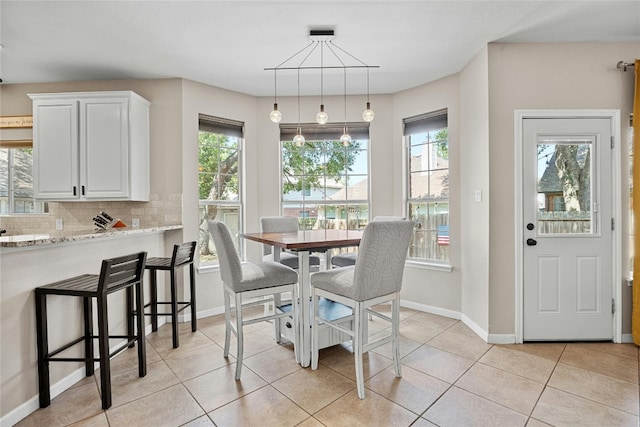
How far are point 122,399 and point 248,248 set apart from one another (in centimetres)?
216

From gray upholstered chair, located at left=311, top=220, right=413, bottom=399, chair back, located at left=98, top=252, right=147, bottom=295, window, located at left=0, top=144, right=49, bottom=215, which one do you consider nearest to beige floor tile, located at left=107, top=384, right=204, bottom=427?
chair back, located at left=98, top=252, right=147, bottom=295

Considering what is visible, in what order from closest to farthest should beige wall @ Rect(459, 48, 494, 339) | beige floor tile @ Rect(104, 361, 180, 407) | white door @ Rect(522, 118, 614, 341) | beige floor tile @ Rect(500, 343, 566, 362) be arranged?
beige floor tile @ Rect(104, 361, 180, 407)
beige floor tile @ Rect(500, 343, 566, 362)
white door @ Rect(522, 118, 614, 341)
beige wall @ Rect(459, 48, 494, 339)

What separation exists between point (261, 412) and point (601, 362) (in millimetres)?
2499

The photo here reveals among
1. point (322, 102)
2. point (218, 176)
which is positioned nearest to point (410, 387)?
point (218, 176)

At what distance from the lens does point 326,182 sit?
163 inches

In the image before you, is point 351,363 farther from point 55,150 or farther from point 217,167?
point 55,150

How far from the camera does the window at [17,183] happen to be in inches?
144

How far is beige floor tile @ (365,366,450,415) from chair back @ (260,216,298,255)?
1697mm

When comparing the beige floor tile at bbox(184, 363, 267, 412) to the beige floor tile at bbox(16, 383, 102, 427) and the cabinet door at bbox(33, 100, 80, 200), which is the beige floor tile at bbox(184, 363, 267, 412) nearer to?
the beige floor tile at bbox(16, 383, 102, 427)

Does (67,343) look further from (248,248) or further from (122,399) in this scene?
(248,248)

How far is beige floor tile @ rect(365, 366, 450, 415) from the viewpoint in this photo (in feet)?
6.38

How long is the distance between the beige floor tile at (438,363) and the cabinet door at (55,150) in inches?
138

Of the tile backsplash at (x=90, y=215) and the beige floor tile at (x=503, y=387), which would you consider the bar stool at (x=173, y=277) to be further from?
the beige floor tile at (x=503, y=387)

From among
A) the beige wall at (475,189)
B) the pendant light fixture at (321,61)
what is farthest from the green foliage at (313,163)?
the beige wall at (475,189)
